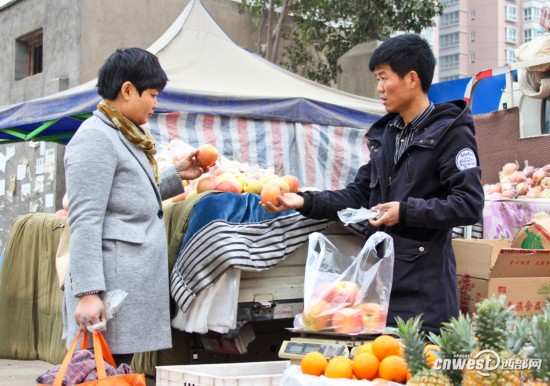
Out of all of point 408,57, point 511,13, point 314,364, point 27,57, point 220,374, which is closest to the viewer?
point 314,364

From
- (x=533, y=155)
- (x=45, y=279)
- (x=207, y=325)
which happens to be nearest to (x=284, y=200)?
(x=207, y=325)

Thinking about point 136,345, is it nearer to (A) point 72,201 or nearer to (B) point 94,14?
(A) point 72,201

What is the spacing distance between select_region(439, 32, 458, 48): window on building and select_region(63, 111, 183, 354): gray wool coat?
86.0 metres

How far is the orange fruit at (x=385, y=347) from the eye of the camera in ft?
8.30

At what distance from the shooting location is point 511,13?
273 ft

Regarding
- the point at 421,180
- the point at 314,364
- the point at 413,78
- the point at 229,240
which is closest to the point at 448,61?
the point at 229,240

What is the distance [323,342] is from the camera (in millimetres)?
3025

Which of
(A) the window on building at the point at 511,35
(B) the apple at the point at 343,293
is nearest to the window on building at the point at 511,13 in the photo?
(A) the window on building at the point at 511,35

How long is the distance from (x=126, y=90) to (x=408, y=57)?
1190 mm

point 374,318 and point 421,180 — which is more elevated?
point 421,180

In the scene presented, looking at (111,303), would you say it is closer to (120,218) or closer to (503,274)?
(120,218)

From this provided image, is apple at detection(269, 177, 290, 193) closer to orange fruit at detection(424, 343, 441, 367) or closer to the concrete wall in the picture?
orange fruit at detection(424, 343, 441, 367)

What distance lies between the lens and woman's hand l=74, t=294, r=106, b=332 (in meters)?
2.87

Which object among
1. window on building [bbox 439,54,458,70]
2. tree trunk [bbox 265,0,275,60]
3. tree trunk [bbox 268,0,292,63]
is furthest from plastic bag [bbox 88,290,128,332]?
window on building [bbox 439,54,458,70]
